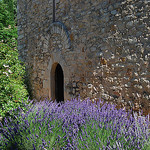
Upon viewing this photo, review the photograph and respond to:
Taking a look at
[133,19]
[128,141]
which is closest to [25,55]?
[133,19]

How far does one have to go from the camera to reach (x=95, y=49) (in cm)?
403

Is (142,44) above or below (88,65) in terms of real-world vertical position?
above

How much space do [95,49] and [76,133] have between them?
88.3 inches

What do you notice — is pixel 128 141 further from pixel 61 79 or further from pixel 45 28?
pixel 45 28

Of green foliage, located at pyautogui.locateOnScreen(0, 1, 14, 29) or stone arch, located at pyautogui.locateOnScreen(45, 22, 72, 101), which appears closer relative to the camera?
stone arch, located at pyautogui.locateOnScreen(45, 22, 72, 101)

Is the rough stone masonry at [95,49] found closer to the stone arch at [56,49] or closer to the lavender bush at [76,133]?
the stone arch at [56,49]

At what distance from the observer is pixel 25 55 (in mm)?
6785

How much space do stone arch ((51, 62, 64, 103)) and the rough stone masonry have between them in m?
0.03

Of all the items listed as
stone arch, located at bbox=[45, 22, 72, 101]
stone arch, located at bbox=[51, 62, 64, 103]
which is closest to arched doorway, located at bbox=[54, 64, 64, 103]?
stone arch, located at bbox=[51, 62, 64, 103]

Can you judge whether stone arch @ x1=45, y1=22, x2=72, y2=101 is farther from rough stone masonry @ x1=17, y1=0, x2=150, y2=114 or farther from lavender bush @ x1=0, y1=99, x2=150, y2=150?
lavender bush @ x1=0, y1=99, x2=150, y2=150

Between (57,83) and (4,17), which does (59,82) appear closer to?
(57,83)

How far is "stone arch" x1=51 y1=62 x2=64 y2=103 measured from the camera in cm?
556

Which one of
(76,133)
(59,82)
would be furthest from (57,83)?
(76,133)

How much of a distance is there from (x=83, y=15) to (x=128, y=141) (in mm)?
3202
